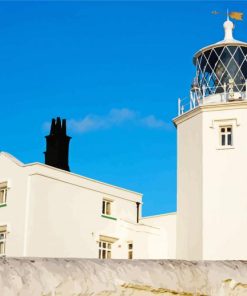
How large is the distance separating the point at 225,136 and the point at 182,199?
3.61 metres

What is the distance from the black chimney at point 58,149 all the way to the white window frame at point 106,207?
4.88 m

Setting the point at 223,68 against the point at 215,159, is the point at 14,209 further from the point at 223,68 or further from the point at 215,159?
the point at 223,68

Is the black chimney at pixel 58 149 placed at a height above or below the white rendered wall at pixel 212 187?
above

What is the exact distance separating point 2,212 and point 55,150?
771cm

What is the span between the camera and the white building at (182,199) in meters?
26.7

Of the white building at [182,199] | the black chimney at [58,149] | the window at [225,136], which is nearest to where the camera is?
the white building at [182,199]

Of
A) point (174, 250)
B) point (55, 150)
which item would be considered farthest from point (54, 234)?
point (55, 150)

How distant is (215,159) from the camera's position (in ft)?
90.0

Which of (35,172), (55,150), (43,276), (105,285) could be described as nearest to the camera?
(43,276)

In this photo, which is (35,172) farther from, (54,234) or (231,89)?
(231,89)

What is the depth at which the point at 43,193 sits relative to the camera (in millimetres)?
28812

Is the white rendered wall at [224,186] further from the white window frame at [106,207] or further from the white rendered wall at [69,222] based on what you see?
the white window frame at [106,207]

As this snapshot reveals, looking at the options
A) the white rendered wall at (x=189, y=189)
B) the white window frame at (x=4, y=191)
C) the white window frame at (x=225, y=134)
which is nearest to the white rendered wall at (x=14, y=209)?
the white window frame at (x=4, y=191)

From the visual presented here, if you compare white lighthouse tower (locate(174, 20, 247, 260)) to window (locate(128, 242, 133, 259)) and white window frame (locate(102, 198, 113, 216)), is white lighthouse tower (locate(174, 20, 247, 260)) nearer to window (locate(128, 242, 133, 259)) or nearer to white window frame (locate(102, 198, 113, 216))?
window (locate(128, 242, 133, 259))
